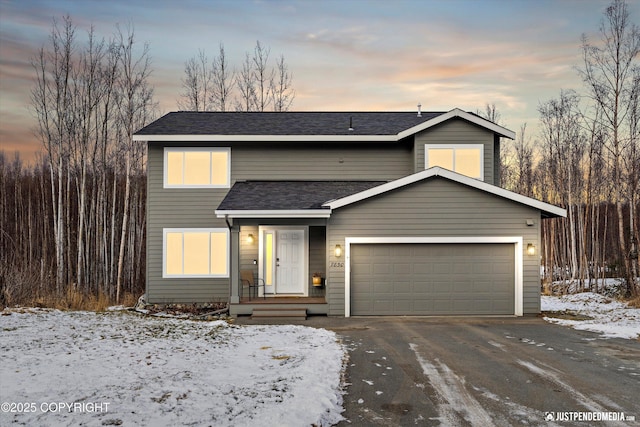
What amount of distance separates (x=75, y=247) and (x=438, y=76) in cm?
1921

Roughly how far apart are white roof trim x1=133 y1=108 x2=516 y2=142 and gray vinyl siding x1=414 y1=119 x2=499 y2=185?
7.8 inches

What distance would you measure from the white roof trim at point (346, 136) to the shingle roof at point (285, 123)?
0.20 m

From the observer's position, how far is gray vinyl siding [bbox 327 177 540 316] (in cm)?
1355

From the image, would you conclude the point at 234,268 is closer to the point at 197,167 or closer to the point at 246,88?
the point at 197,167

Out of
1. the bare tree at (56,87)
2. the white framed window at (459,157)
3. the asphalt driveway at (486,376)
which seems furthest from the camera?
the bare tree at (56,87)

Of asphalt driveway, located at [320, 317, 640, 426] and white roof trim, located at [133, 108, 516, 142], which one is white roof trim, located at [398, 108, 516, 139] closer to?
white roof trim, located at [133, 108, 516, 142]

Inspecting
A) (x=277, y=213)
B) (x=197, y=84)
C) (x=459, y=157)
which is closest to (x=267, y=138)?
(x=277, y=213)

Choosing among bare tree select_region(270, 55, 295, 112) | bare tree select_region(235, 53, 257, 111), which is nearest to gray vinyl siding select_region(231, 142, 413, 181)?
bare tree select_region(270, 55, 295, 112)

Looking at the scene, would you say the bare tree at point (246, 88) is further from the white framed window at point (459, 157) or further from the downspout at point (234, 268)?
the downspout at point (234, 268)

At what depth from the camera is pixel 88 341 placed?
27.3 feet

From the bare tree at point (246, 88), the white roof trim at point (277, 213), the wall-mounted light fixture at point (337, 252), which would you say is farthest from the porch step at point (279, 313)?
the bare tree at point (246, 88)

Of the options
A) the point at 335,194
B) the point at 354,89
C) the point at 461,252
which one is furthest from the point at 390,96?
the point at 461,252

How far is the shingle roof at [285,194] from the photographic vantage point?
13.6 metres

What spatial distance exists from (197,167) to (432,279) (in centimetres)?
794
